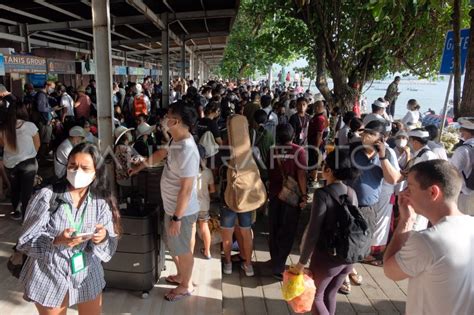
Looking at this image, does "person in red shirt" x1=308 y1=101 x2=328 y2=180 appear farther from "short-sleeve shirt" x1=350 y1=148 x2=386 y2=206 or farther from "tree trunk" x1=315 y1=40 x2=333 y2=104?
"short-sleeve shirt" x1=350 y1=148 x2=386 y2=206

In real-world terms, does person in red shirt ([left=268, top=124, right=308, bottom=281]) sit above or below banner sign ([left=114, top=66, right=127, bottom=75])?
below

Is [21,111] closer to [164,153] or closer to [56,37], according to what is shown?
[164,153]

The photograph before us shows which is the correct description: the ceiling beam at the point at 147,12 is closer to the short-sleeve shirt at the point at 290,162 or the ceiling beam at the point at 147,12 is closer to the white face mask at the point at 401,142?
the short-sleeve shirt at the point at 290,162

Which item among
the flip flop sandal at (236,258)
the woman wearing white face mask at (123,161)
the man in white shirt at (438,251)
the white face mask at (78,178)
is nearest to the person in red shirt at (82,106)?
the woman wearing white face mask at (123,161)

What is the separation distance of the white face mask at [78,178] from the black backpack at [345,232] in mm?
1633

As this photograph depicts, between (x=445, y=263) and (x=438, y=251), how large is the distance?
59 millimetres

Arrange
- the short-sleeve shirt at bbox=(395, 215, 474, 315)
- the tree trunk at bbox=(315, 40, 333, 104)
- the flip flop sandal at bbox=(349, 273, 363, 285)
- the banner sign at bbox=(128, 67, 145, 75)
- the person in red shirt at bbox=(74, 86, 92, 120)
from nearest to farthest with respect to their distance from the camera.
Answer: the short-sleeve shirt at bbox=(395, 215, 474, 315) < the flip flop sandal at bbox=(349, 273, 363, 285) < the person in red shirt at bbox=(74, 86, 92, 120) < the tree trunk at bbox=(315, 40, 333, 104) < the banner sign at bbox=(128, 67, 145, 75)

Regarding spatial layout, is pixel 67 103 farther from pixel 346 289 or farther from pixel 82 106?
pixel 346 289

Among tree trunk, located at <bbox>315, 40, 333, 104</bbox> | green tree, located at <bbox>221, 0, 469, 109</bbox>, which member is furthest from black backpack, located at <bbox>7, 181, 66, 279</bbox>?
tree trunk, located at <bbox>315, 40, 333, 104</bbox>

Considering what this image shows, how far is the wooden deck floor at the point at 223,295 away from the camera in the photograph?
3.31 meters

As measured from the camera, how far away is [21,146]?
15.0 ft

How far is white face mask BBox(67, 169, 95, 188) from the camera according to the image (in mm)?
2205

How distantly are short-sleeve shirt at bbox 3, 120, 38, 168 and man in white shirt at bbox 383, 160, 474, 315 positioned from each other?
14.1 ft

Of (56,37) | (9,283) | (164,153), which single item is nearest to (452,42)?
(164,153)
